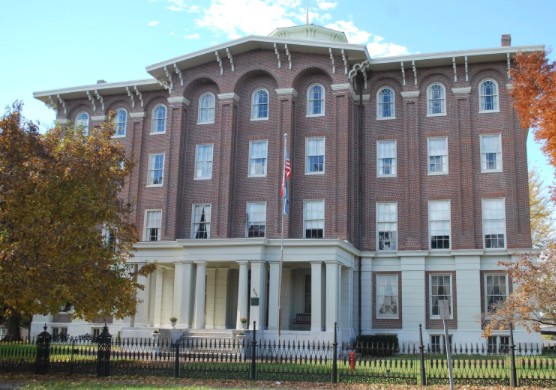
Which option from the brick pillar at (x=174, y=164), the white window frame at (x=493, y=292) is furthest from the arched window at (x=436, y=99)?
the brick pillar at (x=174, y=164)

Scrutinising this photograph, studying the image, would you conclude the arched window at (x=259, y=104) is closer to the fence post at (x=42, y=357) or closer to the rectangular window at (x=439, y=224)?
the rectangular window at (x=439, y=224)

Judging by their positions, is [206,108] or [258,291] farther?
[206,108]

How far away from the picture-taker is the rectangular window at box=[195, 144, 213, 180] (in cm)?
3744

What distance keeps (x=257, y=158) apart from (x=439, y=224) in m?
10.7

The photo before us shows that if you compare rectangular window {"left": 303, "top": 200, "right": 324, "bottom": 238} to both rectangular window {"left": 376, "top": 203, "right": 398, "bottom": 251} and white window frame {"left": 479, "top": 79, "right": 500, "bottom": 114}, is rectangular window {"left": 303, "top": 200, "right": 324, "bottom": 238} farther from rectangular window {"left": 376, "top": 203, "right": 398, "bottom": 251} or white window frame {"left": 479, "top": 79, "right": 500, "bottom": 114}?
white window frame {"left": 479, "top": 79, "right": 500, "bottom": 114}

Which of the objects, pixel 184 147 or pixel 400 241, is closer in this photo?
pixel 400 241

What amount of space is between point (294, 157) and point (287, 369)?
16.6 m

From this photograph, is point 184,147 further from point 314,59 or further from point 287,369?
point 287,369

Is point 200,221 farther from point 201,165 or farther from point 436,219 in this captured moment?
point 436,219

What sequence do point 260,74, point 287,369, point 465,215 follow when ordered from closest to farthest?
point 287,369, point 465,215, point 260,74

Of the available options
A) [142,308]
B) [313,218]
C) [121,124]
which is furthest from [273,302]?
[121,124]

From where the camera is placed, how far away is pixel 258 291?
31.3 m

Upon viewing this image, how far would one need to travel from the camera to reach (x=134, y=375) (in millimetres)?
→ 21391

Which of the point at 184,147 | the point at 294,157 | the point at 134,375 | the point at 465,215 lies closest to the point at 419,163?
the point at 465,215
